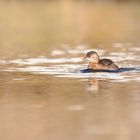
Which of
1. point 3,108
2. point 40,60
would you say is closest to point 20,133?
point 3,108

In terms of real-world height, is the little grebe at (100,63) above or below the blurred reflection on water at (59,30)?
below

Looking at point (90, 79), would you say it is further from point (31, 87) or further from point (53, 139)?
point (53, 139)

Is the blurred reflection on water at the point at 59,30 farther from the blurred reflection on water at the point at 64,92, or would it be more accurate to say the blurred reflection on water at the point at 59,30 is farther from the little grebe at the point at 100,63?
the little grebe at the point at 100,63

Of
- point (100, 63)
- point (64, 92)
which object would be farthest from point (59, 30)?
point (64, 92)

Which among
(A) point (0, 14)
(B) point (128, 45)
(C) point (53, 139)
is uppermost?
(A) point (0, 14)

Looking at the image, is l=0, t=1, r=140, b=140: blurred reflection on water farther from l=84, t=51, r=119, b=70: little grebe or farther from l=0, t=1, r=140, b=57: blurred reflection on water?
l=84, t=51, r=119, b=70: little grebe

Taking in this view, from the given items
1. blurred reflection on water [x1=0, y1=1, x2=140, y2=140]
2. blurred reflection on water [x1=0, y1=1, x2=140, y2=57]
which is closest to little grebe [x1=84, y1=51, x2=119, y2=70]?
blurred reflection on water [x1=0, y1=1, x2=140, y2=140]

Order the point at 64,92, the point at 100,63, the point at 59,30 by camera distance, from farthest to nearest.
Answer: the point at 59,30
the point at 100,63
the point at 64,92

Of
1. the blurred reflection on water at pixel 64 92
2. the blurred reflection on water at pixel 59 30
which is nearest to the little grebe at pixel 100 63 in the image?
the blurred reflection on water at pixel 64 92

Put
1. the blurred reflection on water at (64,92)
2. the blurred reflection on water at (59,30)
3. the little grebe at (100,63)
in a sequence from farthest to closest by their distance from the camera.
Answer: the blurred reflection on water at (59,30) → the little grebe at (100,63) → the blurred reflection on water at (64,92)

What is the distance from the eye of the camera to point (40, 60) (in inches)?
663

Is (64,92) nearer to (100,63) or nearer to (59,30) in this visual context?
(100,63)

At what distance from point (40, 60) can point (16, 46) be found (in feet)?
14.3

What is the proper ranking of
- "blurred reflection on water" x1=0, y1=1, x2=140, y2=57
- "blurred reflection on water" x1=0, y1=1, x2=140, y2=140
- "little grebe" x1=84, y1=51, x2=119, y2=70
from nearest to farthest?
1. "blurred reflection on water" x1=0, y1=1, x2=140, y2=140
2. "little grebe" x1=84, y1=51, x2=119, y2=70
3. "blurred reflection on water" x1=0, y1=1, x2=140, y2=57
